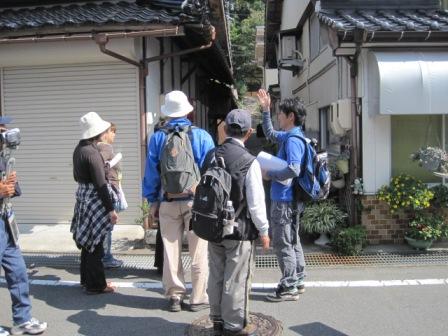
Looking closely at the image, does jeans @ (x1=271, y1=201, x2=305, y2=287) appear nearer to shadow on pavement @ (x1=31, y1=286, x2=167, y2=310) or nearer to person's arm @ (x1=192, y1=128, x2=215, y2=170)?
person's arm @ (x1=192, y1=128, x2=215, y2=170)

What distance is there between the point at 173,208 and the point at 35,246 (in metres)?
3.57

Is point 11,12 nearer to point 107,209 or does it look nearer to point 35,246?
point 35,246

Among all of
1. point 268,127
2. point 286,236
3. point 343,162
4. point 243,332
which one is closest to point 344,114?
point 343,162

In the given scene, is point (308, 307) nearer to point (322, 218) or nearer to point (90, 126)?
point (322, 218)

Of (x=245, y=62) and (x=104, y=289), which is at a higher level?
(x=245, y=62)

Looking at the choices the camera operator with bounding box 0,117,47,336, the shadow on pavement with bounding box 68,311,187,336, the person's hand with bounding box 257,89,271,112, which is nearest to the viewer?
the camera operator with bounding box 0,117,47,336

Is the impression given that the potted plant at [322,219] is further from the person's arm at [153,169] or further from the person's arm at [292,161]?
the person's arm at [153,169]

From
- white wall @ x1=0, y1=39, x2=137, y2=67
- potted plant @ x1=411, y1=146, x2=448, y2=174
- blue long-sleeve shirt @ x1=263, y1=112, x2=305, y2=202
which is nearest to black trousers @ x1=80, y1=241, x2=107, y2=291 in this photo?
blue long-sleeve shirt @ x1=263, y1=112, x2=305, y2=202

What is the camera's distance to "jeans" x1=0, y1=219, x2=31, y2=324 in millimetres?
4082

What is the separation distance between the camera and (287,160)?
466 cm

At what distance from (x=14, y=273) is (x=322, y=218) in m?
4.21

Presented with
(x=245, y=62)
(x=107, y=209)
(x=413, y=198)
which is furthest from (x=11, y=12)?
(x=245, y=62)

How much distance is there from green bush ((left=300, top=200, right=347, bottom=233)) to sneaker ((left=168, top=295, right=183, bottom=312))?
8.97ft

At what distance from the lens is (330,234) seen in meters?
6.98
